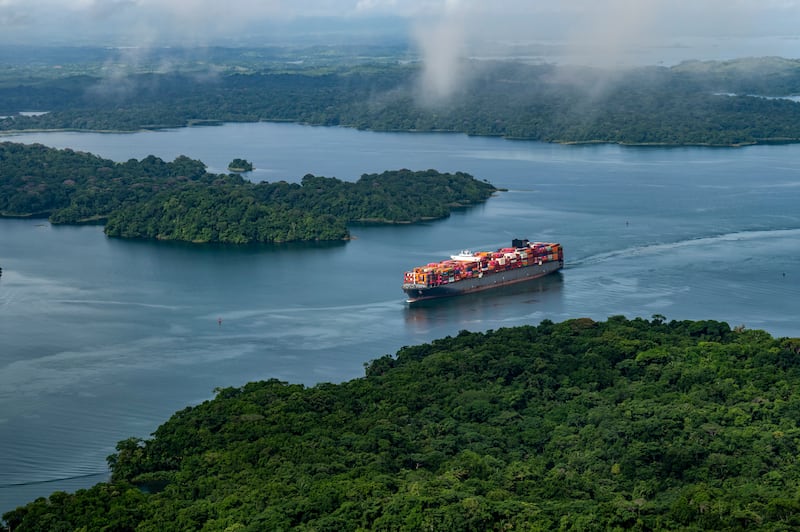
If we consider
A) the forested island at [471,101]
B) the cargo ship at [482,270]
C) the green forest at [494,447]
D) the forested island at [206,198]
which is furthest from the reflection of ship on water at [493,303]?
the forested island at [471,101]

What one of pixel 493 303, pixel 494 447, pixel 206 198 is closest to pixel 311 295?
pixel 493 303

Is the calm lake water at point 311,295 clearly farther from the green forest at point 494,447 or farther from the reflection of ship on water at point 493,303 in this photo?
the green forest at point 494,447

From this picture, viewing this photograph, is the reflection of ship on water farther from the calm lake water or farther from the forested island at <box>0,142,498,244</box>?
the forested island at <box>0,142,498,244</box>

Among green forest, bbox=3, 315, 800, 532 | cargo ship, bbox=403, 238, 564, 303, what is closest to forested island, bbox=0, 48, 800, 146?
cargo ship, bbox=403, 238, 564, 303

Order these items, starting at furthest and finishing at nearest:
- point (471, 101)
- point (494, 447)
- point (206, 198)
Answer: point (471, 101) < point (206, 198) < point (494, 447)

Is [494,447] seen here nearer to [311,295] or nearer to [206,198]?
[311,295]

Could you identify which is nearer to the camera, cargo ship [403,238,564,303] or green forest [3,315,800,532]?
green forest [3,315,800,532]
